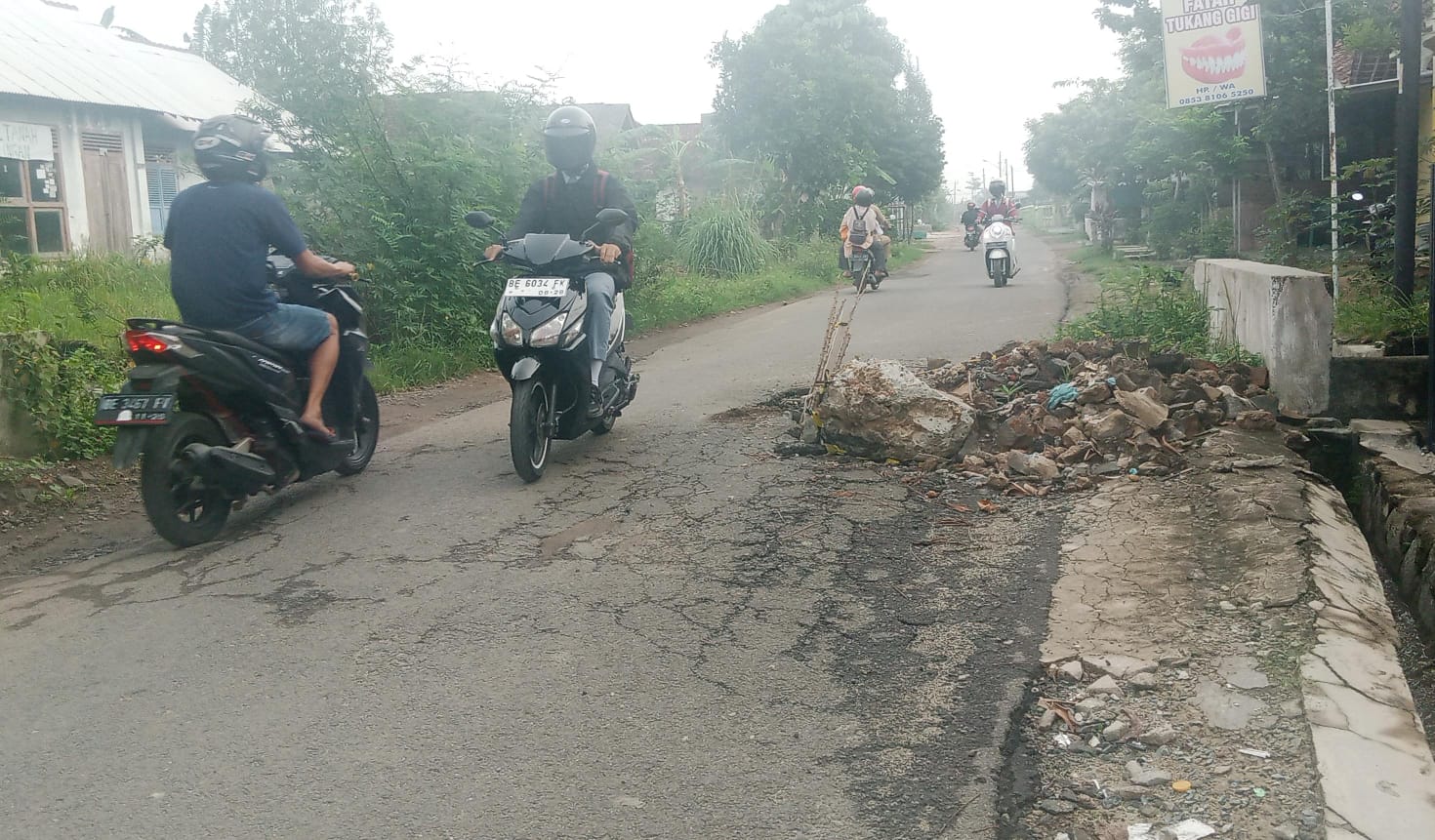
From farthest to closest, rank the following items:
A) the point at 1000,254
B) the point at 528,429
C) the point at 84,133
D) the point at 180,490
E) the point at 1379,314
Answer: the point at 1000,254
the point at 84,133
the point at 1379,314
the point at 528,429
the point at 180,490

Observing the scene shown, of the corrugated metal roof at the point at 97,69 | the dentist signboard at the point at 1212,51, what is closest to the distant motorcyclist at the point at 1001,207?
the dentist signboard at the point at 1212,51

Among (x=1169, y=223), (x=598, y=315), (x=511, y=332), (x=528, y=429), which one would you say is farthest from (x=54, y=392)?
(x=1169, y=223)

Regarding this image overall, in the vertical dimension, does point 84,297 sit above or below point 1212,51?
below

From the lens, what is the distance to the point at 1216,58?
553 inches

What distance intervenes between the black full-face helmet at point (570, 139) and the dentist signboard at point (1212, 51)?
966 centimetres

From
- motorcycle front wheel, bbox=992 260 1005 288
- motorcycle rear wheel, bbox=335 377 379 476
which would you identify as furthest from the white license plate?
motorcycle front wheel, bbox=992 260 1005 288

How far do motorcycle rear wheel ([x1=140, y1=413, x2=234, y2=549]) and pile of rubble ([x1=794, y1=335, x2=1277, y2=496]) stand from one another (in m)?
3.27

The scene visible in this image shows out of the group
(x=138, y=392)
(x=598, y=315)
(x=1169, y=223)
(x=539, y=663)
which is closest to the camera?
(x=539, y=663)

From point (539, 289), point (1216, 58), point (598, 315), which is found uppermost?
point (1216, 58)

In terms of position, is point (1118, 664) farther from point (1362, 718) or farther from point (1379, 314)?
point (1379, 314)

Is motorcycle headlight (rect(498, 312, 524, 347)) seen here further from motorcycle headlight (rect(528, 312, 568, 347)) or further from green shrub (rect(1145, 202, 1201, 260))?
green shrub (rect(1145, 202, 1201, 260))

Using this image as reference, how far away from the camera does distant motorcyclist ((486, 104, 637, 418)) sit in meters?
6.94

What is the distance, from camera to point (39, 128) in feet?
55.7

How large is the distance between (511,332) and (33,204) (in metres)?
13.8
